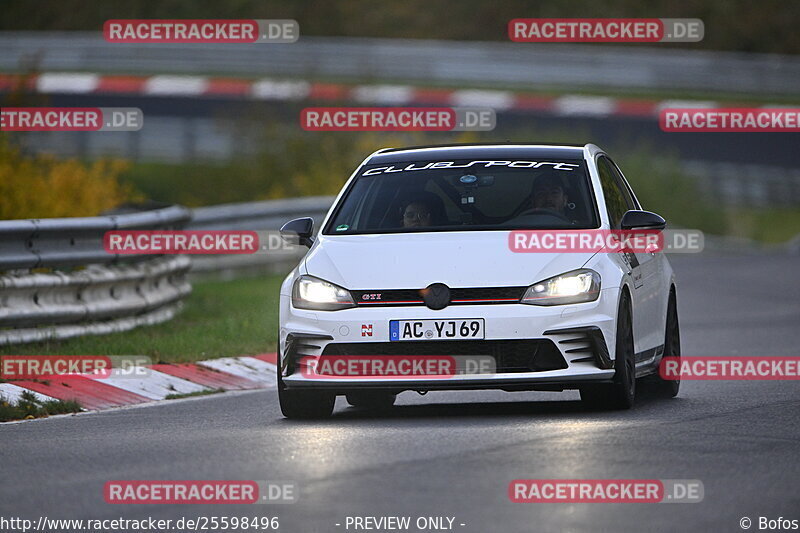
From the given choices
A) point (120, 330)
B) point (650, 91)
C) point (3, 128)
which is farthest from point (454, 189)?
point (650, 91)

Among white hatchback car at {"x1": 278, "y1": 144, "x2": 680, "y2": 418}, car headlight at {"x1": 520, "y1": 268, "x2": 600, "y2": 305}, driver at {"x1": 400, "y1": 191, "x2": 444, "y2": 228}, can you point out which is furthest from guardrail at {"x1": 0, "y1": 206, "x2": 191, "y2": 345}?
car headlight at {"x1": 520, "y1": 268, "x2": 600, "y2": 305}

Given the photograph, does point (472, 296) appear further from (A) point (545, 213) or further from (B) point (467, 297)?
(A) point (545, 213)

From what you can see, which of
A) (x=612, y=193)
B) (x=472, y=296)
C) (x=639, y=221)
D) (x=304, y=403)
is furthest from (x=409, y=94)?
(x=472, y=296)

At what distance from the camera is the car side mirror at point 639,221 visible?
34.9 feet

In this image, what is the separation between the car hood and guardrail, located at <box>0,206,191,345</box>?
12.0ft

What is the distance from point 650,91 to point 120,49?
1281 centimetres

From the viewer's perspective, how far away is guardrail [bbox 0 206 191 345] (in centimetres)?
1321

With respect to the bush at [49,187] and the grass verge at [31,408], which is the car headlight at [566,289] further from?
the bush at [49,187]

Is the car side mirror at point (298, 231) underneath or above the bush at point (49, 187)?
above

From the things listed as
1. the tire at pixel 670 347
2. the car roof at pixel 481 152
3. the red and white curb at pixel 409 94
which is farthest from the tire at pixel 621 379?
the red and white curb at pixel 409 94

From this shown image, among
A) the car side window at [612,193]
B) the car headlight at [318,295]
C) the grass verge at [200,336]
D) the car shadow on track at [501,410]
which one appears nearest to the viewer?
the car headlight at [318,295]

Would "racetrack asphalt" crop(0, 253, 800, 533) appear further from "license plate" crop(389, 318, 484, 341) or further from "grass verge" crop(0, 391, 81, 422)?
"license plate" crop(389, 318, 484, 341)

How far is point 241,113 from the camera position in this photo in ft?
119

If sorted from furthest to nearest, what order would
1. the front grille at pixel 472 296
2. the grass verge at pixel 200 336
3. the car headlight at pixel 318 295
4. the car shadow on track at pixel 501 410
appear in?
the grass verge at pixel 200 336 → the car shadow on track at pixel 501 410 → the car headlight at pixel 318 295 → the front grille at pixel 472 296
